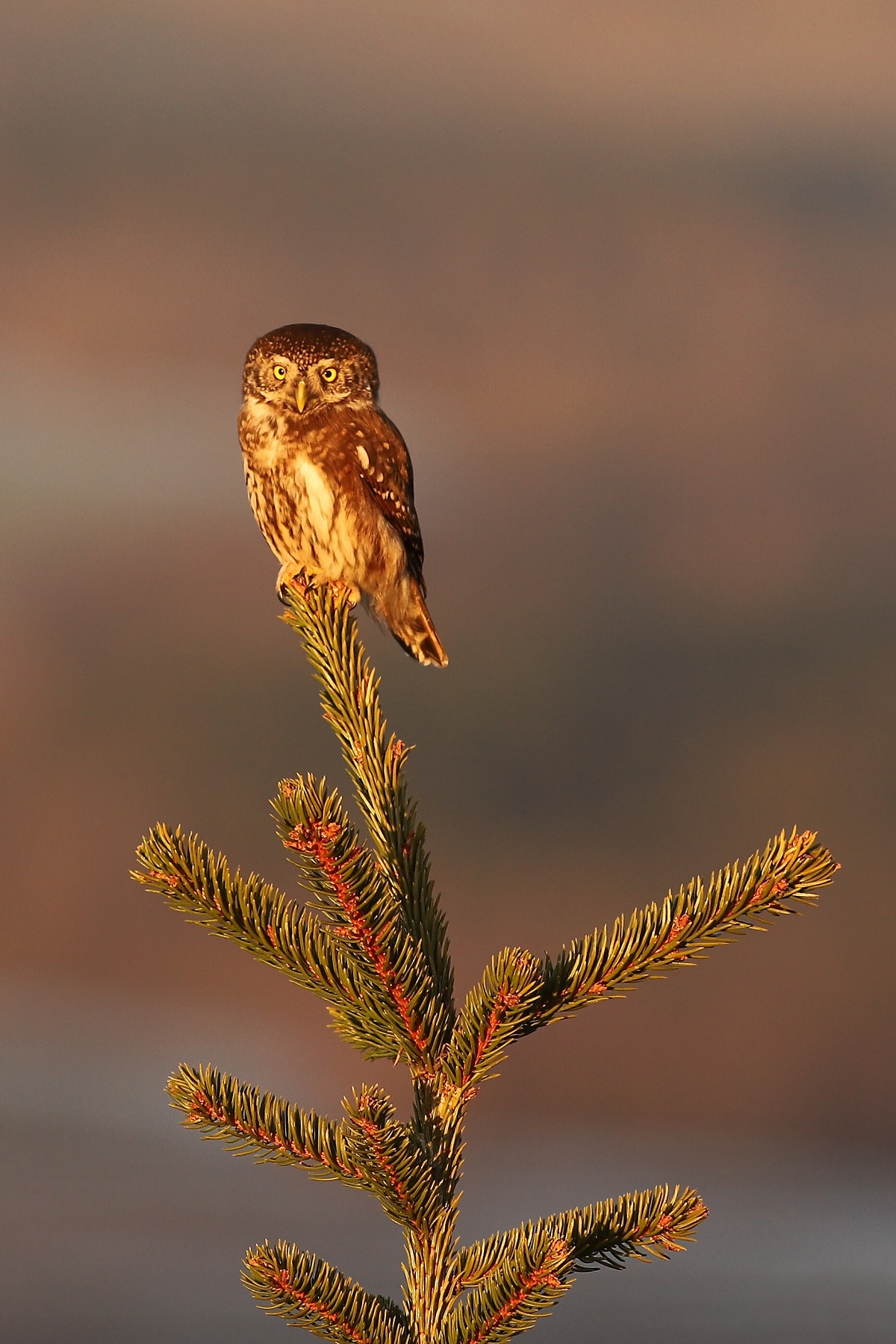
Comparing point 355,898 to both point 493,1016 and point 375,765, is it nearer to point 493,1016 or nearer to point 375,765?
point 493,1016

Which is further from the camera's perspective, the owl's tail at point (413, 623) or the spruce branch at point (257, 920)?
the owl's tail at point (413, 623)

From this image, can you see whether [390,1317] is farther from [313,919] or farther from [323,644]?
[323,644]

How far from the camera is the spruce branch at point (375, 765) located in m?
2.57

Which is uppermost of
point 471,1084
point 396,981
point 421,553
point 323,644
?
point 421,553

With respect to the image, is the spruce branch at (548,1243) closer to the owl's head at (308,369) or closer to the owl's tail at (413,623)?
the owl's tail at (413,623)

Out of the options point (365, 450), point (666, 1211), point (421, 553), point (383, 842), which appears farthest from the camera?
point (421, 553)

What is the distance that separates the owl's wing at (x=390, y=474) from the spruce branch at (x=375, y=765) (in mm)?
2769

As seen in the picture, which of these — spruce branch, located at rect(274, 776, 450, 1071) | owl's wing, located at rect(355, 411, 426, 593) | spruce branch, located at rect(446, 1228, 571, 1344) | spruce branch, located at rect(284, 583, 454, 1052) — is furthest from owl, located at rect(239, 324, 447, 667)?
spruce branch, located at rect(446, 1228, 571, 1344)

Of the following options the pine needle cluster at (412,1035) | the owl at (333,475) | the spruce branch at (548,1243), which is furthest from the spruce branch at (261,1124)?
the owl at (333,475)

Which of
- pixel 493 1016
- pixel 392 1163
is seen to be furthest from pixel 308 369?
pixel 392 1163

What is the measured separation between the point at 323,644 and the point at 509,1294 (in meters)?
1.53

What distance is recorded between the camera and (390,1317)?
2393 mm

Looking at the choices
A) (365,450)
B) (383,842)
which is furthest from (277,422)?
(383,842)

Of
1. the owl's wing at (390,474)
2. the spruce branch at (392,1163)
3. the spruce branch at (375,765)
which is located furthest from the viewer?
the owl's wing at (390,474)
